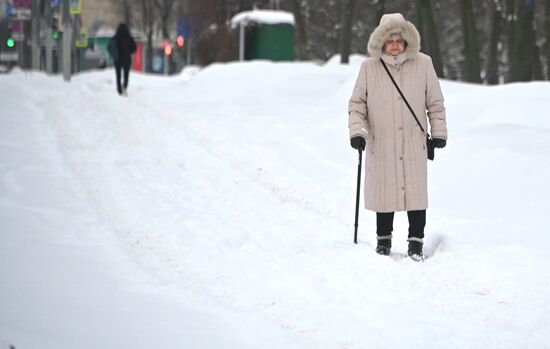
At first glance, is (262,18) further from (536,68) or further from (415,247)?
(415,247)

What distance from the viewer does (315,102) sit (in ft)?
64.7

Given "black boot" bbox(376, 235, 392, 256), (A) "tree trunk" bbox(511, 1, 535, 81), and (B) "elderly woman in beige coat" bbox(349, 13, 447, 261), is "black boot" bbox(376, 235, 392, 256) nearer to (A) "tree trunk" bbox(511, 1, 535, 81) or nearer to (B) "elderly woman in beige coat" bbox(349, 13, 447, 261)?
(B) "elderly woman in beige coat" bbox(349, 13, 447, 261)

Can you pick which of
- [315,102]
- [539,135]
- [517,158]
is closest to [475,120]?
Answer: [539,135]

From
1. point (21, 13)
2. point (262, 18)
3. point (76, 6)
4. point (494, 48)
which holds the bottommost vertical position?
point (494, 48)

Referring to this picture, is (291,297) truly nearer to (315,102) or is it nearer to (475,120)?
(475,120)

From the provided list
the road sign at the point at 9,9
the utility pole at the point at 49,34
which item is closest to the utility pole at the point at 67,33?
the road sign at the point at 9,9

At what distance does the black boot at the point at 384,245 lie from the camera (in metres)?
7.11

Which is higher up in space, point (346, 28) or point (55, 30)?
point (346, 28)

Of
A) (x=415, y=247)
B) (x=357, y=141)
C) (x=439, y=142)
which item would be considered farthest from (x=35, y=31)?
(x=415, y=247)

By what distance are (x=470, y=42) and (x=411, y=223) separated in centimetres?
1627

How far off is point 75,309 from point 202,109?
47.5 ft

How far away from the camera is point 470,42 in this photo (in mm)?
22594

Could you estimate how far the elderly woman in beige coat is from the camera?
701cm

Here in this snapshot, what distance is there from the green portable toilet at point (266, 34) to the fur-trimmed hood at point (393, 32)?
112 feet
